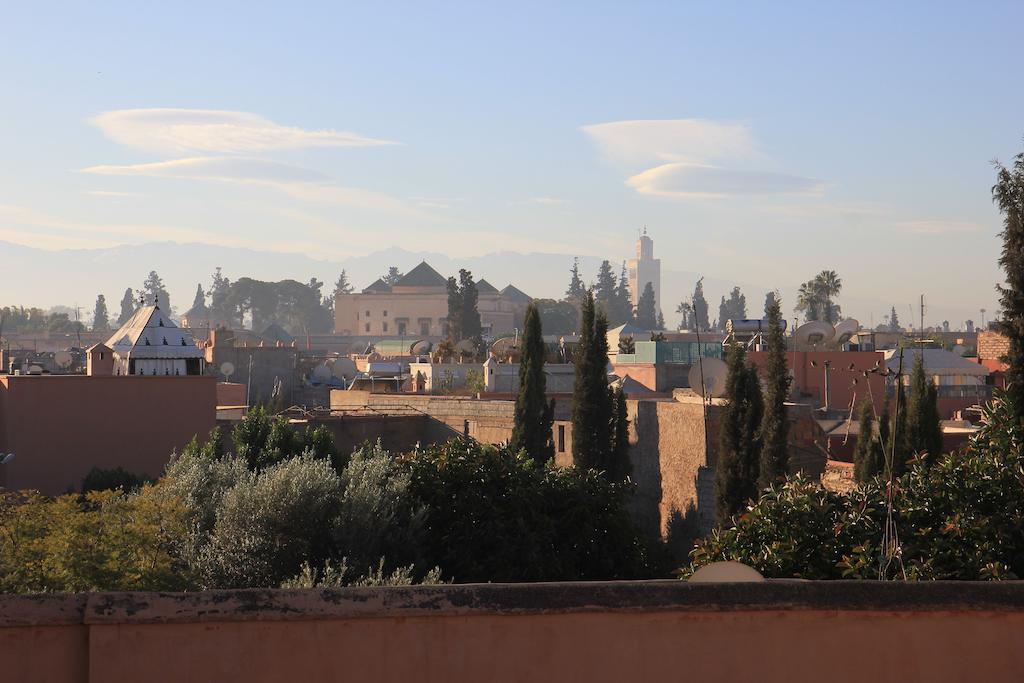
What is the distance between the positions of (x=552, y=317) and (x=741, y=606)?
13463cm

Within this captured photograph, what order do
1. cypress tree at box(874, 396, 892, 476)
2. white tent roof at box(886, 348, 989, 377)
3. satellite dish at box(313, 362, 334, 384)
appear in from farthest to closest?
satellite dish at box(313, 362, 334, 384) < white tent roof at box(886, 348, 989, 377) < cypress tree at box(874, 396, 892, 476)

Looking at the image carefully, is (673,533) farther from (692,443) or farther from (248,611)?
(248,611)

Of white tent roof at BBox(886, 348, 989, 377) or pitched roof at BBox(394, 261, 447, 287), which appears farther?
pitched roof at BBox(394, 261, 447, 287)

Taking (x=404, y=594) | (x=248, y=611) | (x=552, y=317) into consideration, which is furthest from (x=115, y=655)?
(x=552, y=317)

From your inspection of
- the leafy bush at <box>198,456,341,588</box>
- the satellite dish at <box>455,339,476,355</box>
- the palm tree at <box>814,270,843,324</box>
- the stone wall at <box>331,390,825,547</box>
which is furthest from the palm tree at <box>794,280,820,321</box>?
the leafy bush at <box>198,456,341,588</box>

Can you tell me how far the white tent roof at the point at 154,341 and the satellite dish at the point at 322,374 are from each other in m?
31.0

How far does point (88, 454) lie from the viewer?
27.5 meters

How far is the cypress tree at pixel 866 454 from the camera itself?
2117 centimetres

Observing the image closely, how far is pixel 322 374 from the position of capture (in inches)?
2549

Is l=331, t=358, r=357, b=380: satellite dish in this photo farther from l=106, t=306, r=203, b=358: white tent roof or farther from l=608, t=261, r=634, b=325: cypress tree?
l=608, t=261, r=634, b=325: cypress tree

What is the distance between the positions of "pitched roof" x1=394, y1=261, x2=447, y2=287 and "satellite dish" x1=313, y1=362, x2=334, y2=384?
3117 inches

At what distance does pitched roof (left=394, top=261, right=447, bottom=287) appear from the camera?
145538 millimetres

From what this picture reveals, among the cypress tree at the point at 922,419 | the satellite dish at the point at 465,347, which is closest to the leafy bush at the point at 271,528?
the cypress tree at the point at 922,419

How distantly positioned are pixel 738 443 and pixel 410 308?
117203mm
